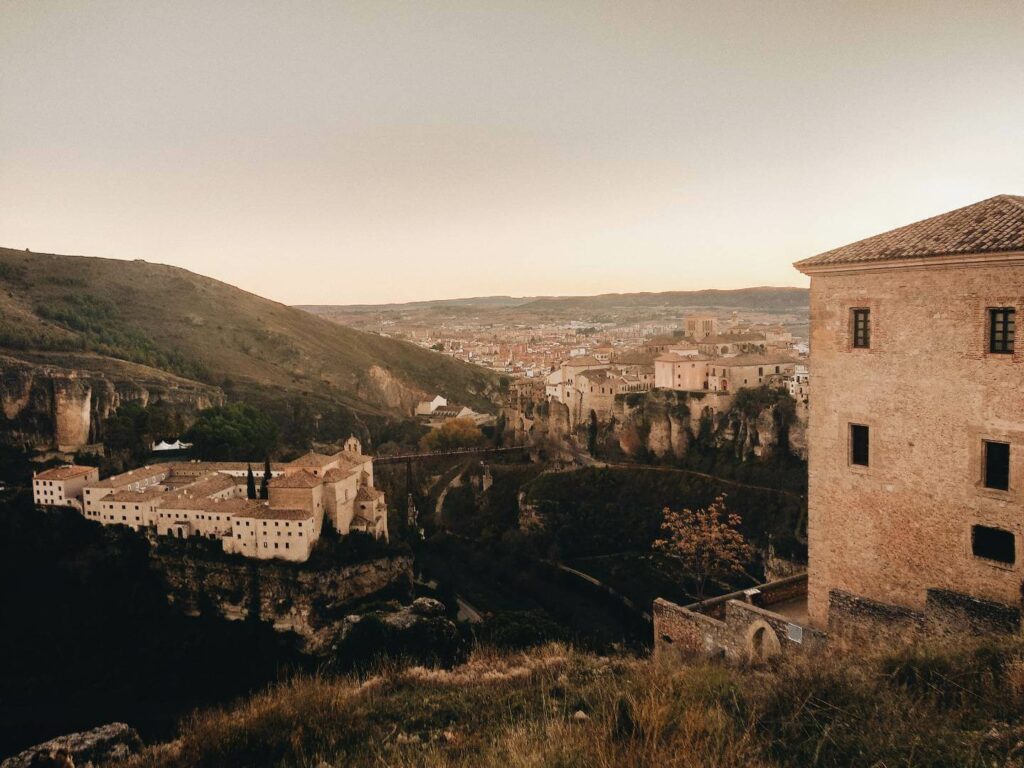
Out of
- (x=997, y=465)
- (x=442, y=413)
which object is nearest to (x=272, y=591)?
(x=997, y=465)

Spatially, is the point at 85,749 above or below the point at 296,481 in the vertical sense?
above

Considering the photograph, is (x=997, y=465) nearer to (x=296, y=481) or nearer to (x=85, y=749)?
(x=85, y=749)

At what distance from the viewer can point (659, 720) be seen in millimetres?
3789

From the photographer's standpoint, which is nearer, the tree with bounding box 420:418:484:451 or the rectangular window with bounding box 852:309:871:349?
the rectangular window with bounding box 852:309:871:349

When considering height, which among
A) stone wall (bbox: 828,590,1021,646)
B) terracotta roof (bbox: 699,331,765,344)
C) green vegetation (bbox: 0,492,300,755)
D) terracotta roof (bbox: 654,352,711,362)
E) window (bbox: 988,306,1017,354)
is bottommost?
green vegetation (bbox: 0,492,300,755)

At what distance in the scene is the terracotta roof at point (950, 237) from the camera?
8.20 meters

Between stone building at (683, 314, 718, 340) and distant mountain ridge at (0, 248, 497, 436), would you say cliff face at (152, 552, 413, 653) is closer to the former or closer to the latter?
distant mountain ridge at (0, 248, 497, 436)

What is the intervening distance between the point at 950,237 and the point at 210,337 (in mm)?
82652

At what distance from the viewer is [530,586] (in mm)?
32875

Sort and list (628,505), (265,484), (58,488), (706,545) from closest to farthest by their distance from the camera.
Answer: (706,545) → (58,488) → (265,484) → (628,505)

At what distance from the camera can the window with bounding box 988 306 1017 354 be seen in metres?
8.11

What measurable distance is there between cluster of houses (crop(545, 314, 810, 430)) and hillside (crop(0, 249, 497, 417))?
85.6 feet

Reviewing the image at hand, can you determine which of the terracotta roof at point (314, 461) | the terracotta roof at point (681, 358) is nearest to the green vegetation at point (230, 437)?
the terracotta roof at point (314, 461)

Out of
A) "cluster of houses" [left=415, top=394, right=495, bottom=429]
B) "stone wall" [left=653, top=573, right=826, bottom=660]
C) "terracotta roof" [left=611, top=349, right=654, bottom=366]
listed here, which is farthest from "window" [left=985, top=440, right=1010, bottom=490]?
"cluster of houses" [left=415, top=394, right=495, bottom=429]
